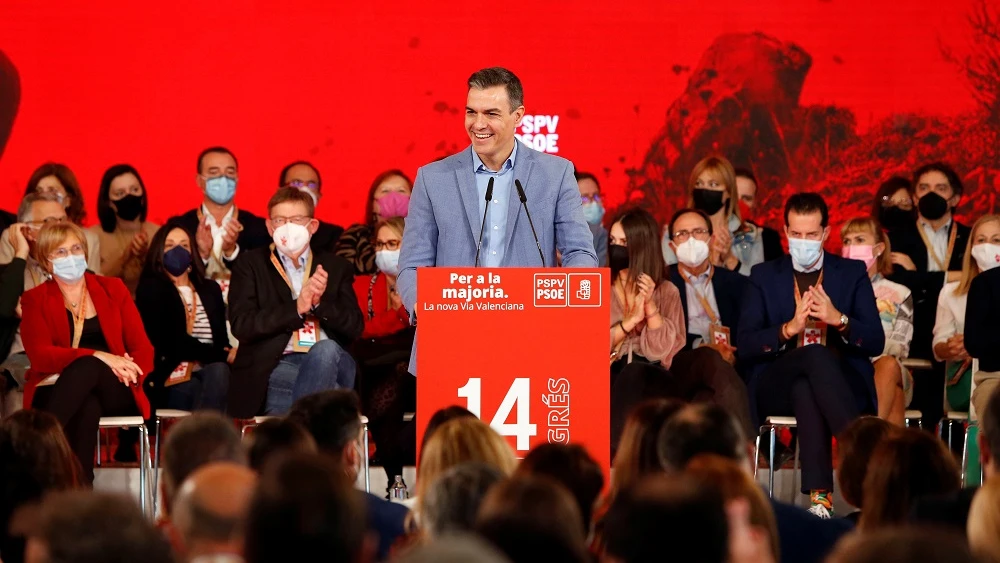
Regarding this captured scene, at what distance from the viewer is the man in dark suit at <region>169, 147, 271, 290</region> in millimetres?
7305

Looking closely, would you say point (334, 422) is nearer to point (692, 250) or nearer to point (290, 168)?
point (692, 250)

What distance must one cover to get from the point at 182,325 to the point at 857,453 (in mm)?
3640

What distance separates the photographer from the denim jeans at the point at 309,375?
6.16m

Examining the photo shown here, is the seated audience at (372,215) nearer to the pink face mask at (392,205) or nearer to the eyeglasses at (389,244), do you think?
the pink face mask at (392,205)

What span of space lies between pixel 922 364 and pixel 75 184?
4.25 meters

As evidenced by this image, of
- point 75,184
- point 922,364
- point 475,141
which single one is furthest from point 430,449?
point 75,184

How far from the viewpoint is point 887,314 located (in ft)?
22.3

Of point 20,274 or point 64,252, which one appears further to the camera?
point 20,274

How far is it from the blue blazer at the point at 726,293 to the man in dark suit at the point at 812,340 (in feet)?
1.19

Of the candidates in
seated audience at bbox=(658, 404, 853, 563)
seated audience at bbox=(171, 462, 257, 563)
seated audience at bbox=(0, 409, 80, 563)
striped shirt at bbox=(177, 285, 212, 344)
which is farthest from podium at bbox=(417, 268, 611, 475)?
striped shirt at bbox=(177, 285, 212, 344)

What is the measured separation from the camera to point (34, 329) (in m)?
6.17

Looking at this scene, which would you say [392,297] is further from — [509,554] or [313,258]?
[509,554]

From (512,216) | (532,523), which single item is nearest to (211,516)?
(532,523)

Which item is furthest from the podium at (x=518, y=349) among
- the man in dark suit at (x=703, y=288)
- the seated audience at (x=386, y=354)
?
the man in dark suit at (x=703, y=288)
